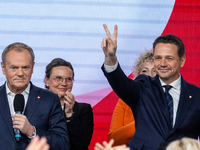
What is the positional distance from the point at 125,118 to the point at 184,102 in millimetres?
837

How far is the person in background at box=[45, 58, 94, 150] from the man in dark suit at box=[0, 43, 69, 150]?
37cm

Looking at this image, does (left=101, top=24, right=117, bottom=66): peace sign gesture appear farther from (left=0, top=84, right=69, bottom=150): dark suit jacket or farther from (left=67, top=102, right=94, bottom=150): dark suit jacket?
(left=67, top=102, right=94, bottom=150): dark suit jacket

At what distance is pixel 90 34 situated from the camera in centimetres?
395

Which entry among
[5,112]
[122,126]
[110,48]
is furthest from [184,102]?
[5,112]

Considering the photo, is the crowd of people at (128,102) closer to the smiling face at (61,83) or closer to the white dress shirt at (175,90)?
the white dress shirt at (175,90)

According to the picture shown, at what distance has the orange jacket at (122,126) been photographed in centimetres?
290

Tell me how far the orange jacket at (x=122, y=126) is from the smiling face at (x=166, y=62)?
63 centimetres

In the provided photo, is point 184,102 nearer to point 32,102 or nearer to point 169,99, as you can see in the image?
point 169,99

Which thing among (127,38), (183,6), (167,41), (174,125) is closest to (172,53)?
(167,41)

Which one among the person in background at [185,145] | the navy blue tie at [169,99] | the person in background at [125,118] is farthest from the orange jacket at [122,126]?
the person in background at [185,145]

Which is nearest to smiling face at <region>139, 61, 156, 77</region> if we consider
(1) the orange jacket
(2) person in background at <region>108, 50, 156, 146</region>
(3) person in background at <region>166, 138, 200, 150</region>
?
(2) person in background at <region>108, 50, 156, 146</region>

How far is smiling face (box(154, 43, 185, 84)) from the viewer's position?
247 centimetres

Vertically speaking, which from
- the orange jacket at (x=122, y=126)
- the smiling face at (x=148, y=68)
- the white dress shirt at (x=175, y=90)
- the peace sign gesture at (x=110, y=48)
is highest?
the peace sign gesture at (x=110, y=48)

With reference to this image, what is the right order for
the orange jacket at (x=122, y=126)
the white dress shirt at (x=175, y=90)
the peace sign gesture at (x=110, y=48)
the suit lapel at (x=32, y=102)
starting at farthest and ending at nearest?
the orange jacket at (x=122, y=126)
the white dress shirt at (x=175, y=90)
the suit lapel at (x=32, y=102)
the peace sign gesture at (x=110, y=48)
